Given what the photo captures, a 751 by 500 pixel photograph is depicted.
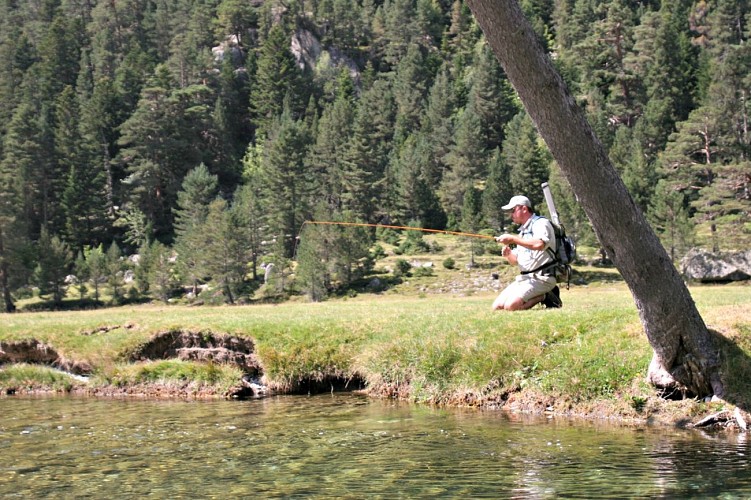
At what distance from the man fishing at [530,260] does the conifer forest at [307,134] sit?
50.4 metres

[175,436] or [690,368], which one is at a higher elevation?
[690,368]

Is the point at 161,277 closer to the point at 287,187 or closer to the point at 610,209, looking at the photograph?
the point at 287,187

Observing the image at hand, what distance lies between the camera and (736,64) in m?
92.8

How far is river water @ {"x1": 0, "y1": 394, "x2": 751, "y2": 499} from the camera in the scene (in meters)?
7.66

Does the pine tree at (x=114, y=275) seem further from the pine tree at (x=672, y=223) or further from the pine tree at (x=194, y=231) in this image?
the pine tree at (x=672, y=223)

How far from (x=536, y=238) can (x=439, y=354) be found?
7.83ft

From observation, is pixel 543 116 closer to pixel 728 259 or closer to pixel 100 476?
pixel 100 476

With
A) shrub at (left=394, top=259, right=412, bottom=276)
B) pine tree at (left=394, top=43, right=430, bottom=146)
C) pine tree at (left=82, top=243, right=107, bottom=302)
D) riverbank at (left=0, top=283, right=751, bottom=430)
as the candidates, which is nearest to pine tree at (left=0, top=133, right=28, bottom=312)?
pine tree at (left=82, top=243, right=107, bottom=302)

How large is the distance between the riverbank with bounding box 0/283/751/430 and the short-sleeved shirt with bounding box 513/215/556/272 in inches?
30.9

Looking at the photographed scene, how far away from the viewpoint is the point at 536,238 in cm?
1317

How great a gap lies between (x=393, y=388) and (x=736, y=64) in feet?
301

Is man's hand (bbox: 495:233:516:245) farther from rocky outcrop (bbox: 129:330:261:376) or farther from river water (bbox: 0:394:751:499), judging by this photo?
rocky outcrop (bbox: 129:330:261:376)

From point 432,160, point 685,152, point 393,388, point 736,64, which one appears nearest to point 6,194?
point 432,160

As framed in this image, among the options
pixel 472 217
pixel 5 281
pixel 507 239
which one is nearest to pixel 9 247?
pixel 5 281
